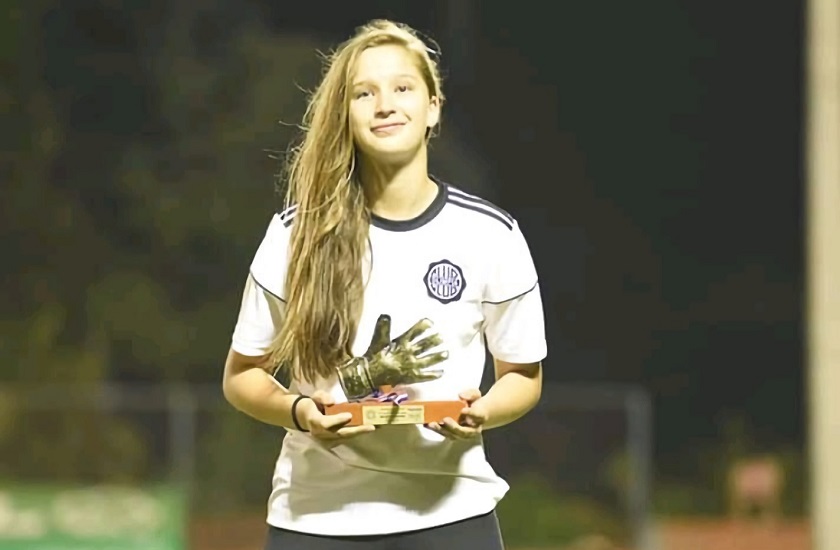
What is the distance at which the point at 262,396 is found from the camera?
1.34 m

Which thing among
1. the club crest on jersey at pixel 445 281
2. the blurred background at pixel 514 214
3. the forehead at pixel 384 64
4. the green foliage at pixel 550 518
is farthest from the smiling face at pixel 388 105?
the green foliage at pixel 550 518

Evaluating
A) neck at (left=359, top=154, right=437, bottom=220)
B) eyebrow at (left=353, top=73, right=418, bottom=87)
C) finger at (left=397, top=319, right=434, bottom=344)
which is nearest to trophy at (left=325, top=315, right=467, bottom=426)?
finger at (left=397, top=319, right=434, bottom=344)

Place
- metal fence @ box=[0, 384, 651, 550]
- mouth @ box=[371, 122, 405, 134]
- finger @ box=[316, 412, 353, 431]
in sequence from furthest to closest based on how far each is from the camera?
metal fence @ box=[0, 384, 651, 550]
mouth @ box=[371, 122, 405, 134]
finger @ box=[316, 412, 353, 431]

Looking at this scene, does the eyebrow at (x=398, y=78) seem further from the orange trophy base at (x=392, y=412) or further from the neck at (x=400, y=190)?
the orange trophy base at (x=392, y=412)

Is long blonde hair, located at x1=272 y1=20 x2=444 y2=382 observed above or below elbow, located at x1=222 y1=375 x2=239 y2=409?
above

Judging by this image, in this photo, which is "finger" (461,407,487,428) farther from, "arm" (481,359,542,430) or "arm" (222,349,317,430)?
"arm" (222,349,317,430)

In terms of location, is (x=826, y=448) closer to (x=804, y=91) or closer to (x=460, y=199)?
(x=804, y=91)

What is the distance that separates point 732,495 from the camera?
3365mm

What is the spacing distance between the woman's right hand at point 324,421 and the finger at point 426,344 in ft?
0.29

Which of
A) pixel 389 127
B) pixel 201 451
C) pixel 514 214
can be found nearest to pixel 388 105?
pixel 389 127

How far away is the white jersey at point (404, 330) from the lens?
131 cm

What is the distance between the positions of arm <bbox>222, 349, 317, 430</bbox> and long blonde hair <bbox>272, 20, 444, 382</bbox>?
0.07 feet

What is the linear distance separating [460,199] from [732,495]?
220cm

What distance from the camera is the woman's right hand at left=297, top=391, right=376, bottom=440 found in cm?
124
